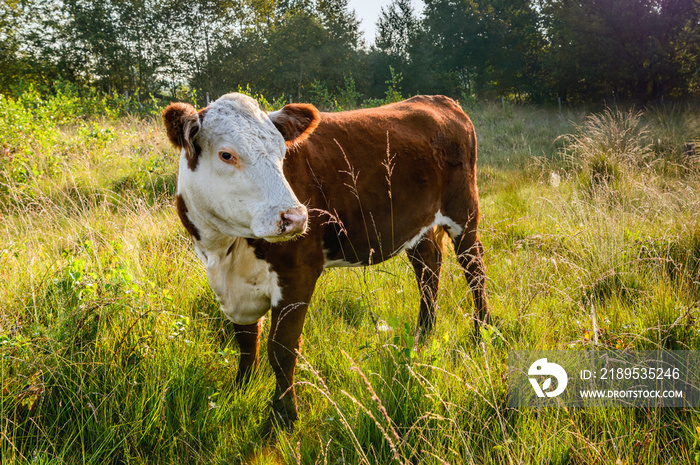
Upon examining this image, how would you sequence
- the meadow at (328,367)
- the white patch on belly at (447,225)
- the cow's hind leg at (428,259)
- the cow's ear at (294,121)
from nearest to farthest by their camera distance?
the meadow at (328,367) < the cow's ear at (294,121) < the white patch on belly at (447,225) < the cow's hind leg at (428,259)

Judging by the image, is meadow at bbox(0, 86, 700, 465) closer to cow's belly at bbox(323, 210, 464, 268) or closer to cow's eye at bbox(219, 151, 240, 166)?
cow's belly at bbox(323, 210, 464, 268)

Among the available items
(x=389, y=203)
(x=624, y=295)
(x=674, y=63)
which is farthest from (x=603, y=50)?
(x=389, y=203)

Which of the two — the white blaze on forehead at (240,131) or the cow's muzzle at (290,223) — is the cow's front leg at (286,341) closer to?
the cow's muzzle at (290,223)

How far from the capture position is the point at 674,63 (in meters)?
A: 18.7

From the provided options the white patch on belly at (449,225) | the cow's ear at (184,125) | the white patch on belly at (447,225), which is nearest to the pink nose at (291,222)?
the cow's ear at (184,125)

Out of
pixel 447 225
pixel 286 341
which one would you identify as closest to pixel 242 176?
pixel 286 341

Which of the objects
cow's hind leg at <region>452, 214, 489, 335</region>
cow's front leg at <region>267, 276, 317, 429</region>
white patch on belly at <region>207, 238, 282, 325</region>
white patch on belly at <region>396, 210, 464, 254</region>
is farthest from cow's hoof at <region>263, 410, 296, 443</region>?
cow's hind leg at <region>452, 214, 489, 335</region>

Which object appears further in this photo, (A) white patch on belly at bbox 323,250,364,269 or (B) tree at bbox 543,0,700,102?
(B) tree at bbox 543,0,700,102

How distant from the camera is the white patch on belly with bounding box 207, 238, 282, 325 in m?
2.46

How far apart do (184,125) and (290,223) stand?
28.3 inches

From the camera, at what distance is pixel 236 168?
6.70 feet

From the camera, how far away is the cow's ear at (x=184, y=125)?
2.01 m

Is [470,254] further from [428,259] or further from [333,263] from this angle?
[333,263]

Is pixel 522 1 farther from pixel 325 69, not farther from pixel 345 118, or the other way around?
pixel 345 118
